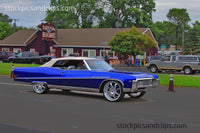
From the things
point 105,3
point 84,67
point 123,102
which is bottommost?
point 123,102

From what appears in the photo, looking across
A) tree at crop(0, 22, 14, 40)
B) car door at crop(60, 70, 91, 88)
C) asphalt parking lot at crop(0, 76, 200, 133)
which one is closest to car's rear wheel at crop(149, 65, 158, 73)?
asphalt parking lot at crop(0, 76, 200, 133)

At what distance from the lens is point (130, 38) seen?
3753cm

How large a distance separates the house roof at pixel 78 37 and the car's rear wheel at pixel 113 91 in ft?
134

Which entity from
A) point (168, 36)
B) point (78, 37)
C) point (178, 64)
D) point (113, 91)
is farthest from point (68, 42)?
point (168, 36)

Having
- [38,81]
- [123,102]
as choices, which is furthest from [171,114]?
[38,81]

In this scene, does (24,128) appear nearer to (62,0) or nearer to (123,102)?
(123,102)

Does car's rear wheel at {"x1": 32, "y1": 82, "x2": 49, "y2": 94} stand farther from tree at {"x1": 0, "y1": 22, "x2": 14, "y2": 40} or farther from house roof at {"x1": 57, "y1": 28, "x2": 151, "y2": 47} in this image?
tree at {"x1": 0, "y1": 22, "x2": 14, "y2": 40}

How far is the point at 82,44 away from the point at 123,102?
43483 mm

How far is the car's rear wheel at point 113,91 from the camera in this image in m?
10.4

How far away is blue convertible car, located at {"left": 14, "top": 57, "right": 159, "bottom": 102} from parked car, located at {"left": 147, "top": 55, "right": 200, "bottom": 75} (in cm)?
1849

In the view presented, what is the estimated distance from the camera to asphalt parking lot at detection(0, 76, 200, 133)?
6930 mm

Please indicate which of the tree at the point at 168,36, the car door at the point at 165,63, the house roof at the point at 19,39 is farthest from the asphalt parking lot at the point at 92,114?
the tree at the point at 168,36

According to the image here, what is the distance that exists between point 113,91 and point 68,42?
45478 mm

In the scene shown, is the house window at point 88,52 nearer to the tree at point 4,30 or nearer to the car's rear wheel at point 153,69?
the car's rear wheel at point 153,69
